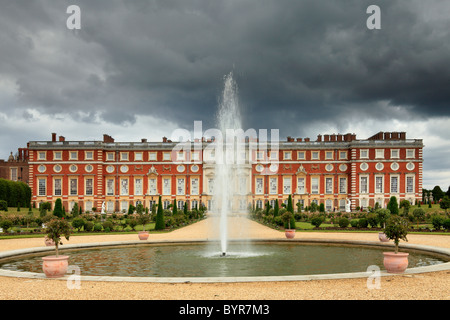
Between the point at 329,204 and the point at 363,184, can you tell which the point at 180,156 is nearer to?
the point at 329,204

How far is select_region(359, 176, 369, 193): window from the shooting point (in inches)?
1966

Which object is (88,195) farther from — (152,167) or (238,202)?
(238,202)

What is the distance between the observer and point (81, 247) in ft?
54.3

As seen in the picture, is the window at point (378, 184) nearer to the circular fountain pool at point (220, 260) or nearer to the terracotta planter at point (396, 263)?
the circular fountain pool at point (220, 260)

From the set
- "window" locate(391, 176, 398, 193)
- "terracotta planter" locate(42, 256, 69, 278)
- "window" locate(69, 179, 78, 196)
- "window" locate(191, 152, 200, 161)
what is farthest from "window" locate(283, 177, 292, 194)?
"terracotta planter" locate(42, 256, 69, 278)

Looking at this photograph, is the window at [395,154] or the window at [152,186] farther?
the window at [152,186]

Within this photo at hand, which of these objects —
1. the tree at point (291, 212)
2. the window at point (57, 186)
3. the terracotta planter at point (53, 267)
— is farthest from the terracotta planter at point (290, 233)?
the window at point (57, 186)

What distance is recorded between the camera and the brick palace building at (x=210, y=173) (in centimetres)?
4994

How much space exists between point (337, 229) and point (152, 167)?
30.9m

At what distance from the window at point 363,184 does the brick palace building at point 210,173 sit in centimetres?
11

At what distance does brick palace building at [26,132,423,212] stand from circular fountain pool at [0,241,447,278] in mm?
34115

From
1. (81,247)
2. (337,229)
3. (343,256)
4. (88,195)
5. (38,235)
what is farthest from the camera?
(88,195)
